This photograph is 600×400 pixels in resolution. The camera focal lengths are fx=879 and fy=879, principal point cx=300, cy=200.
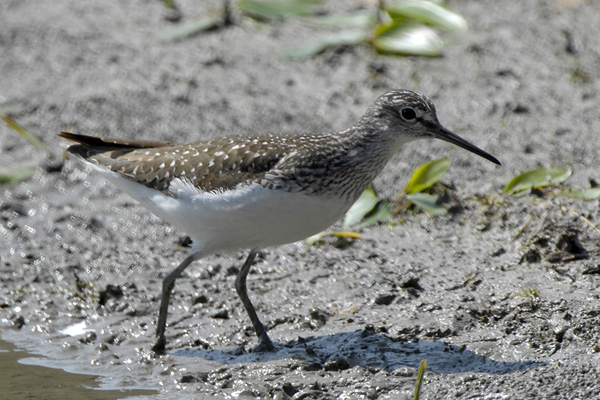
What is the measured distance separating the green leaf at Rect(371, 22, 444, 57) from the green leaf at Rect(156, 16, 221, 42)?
217cm

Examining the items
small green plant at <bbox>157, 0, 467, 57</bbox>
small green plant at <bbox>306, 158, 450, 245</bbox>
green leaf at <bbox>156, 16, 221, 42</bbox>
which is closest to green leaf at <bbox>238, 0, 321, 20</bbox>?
small green plant at <bbox>157, 0, 467, 57</bbox>

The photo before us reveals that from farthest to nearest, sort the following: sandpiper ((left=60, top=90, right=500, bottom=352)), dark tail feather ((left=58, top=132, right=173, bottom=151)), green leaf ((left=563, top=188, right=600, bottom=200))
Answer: green leaf ((left=563, top=188, right=600, bottom=200))
dark tail feather ((left=58, top=132, right=173, bottom=151))
sandpiper ((left=60, top=90, right=500, bottom=352))

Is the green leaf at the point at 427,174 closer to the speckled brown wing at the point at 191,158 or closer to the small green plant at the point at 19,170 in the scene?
the speckled brown wing at the point at 191,158

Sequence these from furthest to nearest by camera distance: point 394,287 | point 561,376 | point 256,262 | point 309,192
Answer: point 256,262, point 394,287, point 309,192, point 561,376

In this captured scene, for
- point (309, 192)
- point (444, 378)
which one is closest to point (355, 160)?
point (309, 192)

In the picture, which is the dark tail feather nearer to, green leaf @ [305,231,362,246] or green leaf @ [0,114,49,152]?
green leaf @ [305,231,362,246]

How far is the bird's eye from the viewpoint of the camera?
6664 millimetres

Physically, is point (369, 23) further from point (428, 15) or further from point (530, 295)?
point (530, 295)

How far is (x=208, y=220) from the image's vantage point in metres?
6.39

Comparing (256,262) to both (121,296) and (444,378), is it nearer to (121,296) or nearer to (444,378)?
(121,296)

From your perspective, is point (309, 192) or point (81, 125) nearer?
point (309, 192)

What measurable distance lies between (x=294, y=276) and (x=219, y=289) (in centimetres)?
66

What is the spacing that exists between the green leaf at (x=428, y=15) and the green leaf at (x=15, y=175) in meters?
4.68

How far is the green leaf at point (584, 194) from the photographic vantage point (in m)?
7.77
